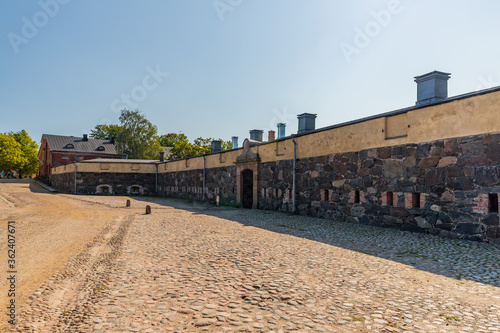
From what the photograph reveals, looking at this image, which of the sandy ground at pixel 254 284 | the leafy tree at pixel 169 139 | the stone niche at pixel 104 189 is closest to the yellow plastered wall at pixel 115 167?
the stone niche at pixel 104 189

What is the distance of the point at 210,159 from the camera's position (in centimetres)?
2261

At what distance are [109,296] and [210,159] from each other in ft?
61.0

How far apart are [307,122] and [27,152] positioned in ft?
208

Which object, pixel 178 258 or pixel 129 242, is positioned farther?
pixel 129 242

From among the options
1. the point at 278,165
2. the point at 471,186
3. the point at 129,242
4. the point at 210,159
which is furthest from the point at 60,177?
the point at 471,186

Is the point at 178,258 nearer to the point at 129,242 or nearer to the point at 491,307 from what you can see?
the point at 129,242

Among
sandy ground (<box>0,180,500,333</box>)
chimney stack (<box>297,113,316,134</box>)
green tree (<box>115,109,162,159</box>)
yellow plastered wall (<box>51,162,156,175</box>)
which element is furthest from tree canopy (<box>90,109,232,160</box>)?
sandy ground (<box>0,180,500,333</box>)

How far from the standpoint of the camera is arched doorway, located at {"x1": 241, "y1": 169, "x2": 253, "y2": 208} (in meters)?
18.5

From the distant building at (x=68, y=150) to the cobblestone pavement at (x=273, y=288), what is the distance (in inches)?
1786

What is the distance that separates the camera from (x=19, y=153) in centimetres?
5678

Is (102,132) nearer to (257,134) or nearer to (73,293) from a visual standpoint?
(257,134)

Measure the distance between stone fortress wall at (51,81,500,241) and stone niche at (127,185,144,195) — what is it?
15.9 m

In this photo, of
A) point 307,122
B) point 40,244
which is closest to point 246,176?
point 307,122

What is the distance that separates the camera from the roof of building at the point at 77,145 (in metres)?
48.6
